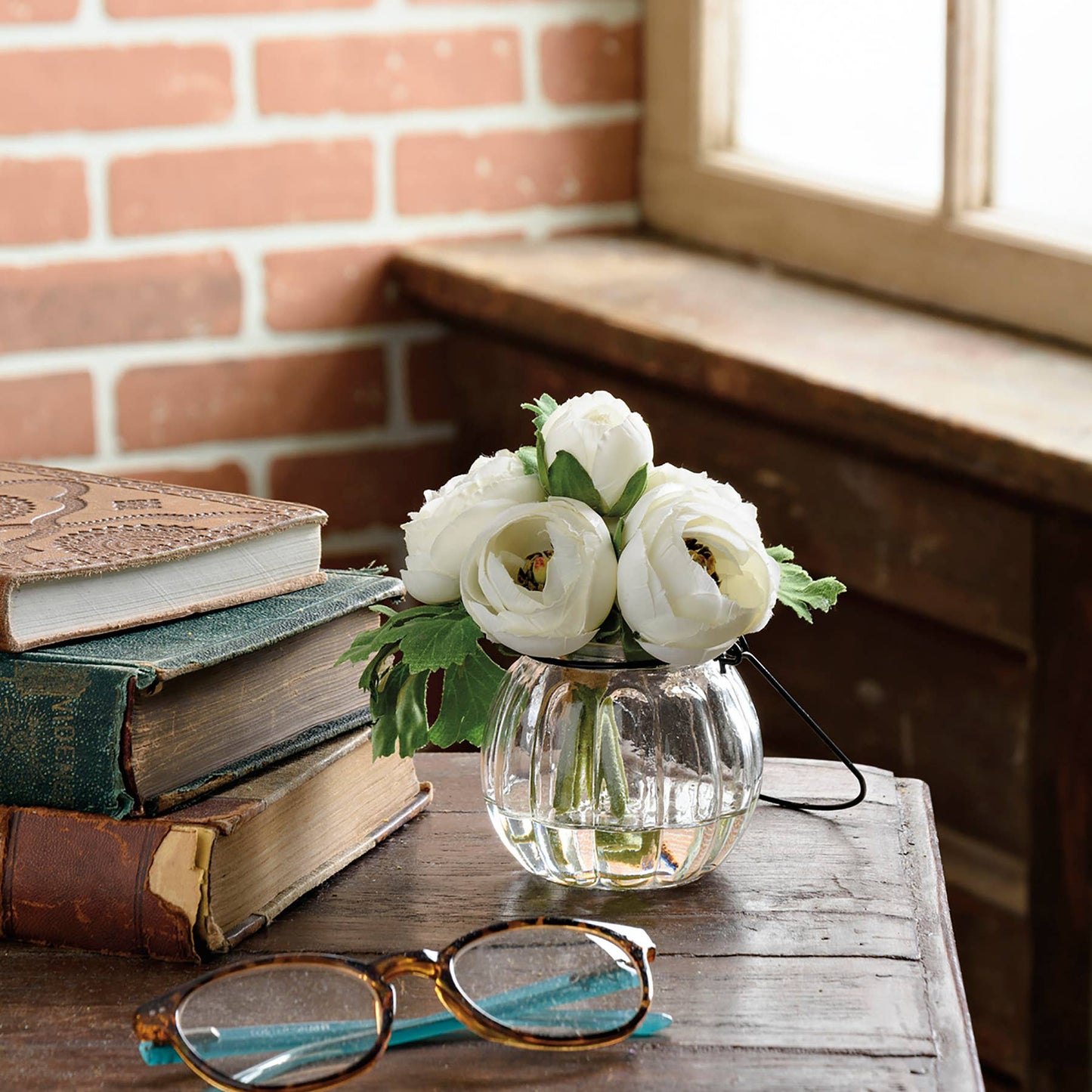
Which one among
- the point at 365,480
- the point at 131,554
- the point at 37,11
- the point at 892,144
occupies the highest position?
the point at 37,11

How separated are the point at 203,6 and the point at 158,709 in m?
1.03

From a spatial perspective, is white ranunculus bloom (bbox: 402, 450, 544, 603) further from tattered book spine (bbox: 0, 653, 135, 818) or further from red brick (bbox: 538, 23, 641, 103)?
red brick (bbox: 538, 23, 641, 103)

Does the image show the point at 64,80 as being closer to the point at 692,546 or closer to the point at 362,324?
the point at 362,324

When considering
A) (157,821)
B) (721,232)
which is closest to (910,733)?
(721,232)

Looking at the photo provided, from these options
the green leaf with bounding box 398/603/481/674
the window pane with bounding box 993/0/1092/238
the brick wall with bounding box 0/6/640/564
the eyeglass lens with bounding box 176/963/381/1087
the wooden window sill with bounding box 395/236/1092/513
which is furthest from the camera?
the brick wall with bounding box 0/6/640/564

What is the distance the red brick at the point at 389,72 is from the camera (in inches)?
60.4

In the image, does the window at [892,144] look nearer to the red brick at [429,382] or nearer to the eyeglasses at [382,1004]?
the red brick at [429,382]

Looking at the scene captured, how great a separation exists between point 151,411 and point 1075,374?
0.82 metres

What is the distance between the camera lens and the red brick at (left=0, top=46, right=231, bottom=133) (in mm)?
1451

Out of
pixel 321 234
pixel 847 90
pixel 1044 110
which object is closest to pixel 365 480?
pixel 321 234

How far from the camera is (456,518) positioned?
630 mm

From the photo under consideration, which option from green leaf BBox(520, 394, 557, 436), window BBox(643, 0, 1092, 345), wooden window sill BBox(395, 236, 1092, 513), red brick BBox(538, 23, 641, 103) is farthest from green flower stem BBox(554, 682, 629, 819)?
red brick BBox(538, 23, 641, 103)

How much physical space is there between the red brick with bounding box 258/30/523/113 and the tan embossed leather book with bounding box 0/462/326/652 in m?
0.85

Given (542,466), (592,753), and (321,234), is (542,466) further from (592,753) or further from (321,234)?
(321,234)
